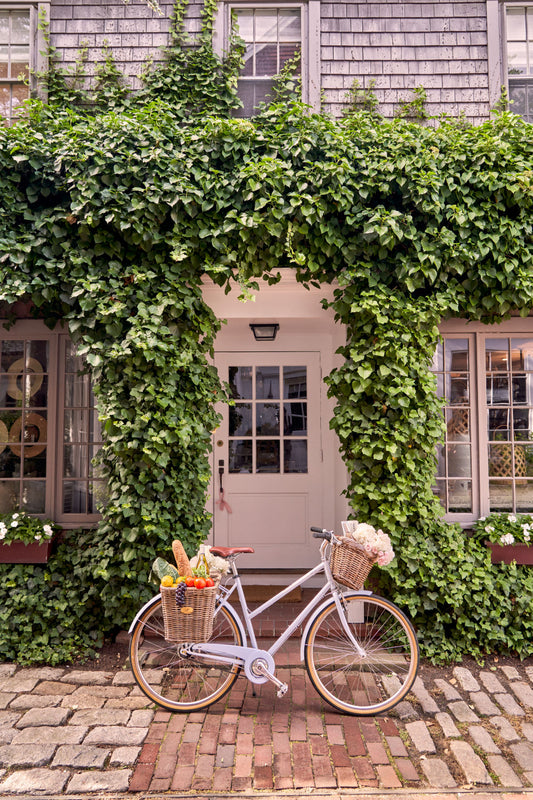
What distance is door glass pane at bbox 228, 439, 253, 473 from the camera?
5168 mm

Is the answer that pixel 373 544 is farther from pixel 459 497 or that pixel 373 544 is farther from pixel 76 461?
pixel 76 461

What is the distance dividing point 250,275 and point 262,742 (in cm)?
282

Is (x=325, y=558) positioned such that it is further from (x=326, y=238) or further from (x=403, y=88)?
(x=403, y=88)

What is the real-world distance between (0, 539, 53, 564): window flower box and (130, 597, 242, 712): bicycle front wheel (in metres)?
0.96

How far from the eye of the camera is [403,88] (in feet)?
14.6

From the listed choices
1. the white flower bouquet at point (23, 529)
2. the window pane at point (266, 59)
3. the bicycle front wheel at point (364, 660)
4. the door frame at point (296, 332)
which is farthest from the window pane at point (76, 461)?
the window pane at point (266, 59)

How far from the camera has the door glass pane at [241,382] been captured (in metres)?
5.22

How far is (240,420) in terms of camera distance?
5203 millimetres

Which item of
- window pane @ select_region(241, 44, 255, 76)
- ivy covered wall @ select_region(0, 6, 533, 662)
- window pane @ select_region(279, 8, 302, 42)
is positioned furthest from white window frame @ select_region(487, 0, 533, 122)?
window pane @ select_region(241, 44, 255, 76)

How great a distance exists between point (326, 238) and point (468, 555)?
2450mm

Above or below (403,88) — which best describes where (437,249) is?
below

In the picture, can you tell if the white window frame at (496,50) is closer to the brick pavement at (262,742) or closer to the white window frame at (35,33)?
the white window frame at (35,33)

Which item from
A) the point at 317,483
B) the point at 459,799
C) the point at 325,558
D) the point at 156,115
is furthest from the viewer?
the point at 317,483

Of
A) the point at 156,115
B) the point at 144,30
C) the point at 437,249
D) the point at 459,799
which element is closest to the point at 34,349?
the point at 156,115
